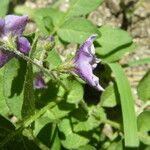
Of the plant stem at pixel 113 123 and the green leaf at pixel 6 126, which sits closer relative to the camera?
the green leaf at pixel 6 126

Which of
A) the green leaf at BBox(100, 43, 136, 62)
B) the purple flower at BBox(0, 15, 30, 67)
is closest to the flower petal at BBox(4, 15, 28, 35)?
the purple flower at BBox(0, 15, 30, 67)

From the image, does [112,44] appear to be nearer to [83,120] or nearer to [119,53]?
[119,53]

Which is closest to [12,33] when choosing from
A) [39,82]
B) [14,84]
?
[14,84]

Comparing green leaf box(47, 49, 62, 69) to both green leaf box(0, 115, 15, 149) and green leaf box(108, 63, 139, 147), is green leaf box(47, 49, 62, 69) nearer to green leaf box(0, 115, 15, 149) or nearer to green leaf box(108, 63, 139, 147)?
green leaf box(0, 115, 15, 149)

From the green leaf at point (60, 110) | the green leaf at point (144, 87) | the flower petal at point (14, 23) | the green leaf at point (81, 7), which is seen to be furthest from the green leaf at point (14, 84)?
the green leaf at point (144, 87)

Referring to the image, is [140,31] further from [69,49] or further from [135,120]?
[135,120]

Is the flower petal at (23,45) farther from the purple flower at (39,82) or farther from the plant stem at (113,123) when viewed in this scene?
the plant stem at (113,123)

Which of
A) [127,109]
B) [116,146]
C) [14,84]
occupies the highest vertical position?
[14,84]

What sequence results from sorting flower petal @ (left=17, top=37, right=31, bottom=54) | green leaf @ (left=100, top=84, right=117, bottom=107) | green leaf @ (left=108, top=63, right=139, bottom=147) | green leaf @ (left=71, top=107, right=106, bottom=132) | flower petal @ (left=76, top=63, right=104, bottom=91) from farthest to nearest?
green leaf @ (left=100, top=84, right=117, bottom=107), green leaf @ (left=71, top=107, right=106, bottom=132), green leaf @ (left=108, top=63, right=139, bottom=147), flower petal @ (left=17, top=37, right=31, bottom=54), flower petal @ (left=76, top=63, right=104, bottom=91)
